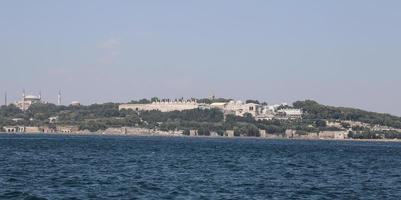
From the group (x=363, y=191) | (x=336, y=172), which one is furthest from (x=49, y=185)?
(x=336, y=172)

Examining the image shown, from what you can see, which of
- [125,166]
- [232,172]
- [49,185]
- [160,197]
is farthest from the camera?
[125,166]

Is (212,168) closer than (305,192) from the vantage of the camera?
No

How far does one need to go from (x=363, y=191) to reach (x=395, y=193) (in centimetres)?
200

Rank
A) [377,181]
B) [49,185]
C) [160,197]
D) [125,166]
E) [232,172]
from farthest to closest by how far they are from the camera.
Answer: [125,166] → [232,172] → [377,181] → [49,185] → [160,197]

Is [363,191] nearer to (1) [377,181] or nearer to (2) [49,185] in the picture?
(1) [377,181]

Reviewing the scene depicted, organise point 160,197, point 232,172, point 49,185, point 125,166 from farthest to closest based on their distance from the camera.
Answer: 1. point 125,166
2. point 232,172
3. point 49,185
4. point 160,197

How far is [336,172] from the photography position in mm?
72938

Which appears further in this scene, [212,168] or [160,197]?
[212,168]

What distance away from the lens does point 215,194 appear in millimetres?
49500

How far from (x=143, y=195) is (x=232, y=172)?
2109 cm

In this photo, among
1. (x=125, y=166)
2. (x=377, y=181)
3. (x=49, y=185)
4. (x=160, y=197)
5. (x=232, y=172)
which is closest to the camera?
(x=160, y=197)

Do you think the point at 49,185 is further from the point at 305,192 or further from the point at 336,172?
the point at 336,172

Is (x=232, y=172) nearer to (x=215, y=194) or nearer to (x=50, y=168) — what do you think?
(x=50, y=168)

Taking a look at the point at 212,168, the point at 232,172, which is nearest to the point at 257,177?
the point at 232,172
